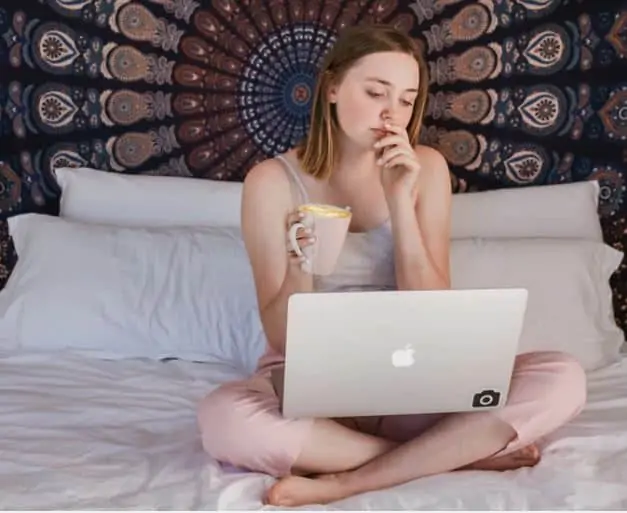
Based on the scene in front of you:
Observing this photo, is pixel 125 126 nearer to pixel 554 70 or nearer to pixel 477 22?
pixel 477 22

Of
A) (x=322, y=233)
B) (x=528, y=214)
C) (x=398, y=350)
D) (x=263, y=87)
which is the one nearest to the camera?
(x=398, y=350)

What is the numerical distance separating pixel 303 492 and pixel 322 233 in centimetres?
37

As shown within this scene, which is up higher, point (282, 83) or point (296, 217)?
point (282, 83)

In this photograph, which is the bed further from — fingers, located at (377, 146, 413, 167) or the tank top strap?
fingers, located at (377, 146, 413, 167)

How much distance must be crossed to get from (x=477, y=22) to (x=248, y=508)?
1.42m

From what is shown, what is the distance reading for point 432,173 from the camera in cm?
161

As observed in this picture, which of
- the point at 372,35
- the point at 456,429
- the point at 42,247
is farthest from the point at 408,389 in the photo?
the point at 42,247

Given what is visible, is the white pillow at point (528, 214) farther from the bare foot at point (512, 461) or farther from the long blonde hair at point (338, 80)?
the bare foot at point (512, 461)

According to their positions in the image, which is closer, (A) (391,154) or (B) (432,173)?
(A) (391,154)

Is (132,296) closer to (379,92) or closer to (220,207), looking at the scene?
(220,207)

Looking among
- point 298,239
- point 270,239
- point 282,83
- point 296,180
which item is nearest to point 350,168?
point 296,180

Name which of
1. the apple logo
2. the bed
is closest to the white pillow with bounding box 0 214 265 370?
the bed

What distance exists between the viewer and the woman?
4.06 ft

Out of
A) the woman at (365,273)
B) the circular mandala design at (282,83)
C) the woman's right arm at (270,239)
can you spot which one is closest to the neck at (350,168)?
the woman at (365,273)
